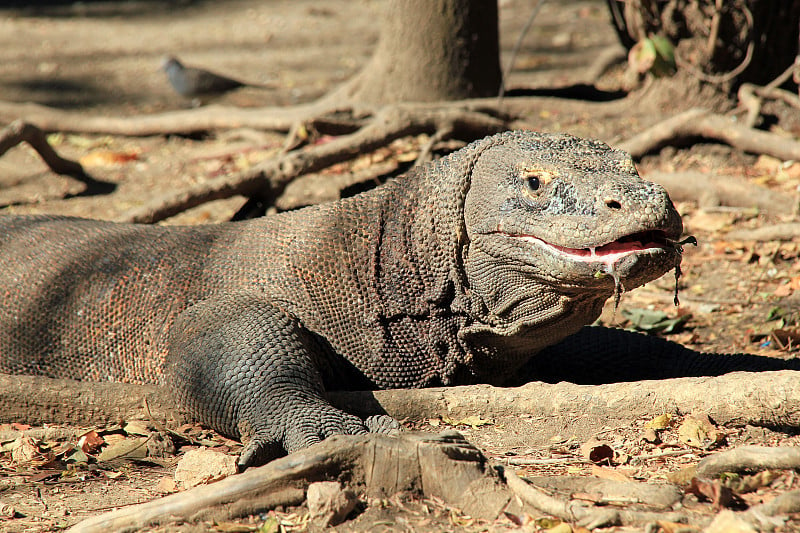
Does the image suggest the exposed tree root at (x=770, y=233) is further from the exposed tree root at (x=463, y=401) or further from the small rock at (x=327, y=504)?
the small rock at (x=327, y=504)

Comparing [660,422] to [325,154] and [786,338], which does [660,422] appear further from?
[325,154]

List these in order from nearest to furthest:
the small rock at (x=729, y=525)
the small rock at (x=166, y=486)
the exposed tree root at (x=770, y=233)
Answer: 1. the small rock at (x=729, y=525)
2. the small rock at (x=166, y=486)
3. the exposed tree root at (x=770, y=233)

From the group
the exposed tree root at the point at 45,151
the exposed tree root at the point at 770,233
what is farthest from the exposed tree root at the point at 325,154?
the exposed tree root at the point at 770,233

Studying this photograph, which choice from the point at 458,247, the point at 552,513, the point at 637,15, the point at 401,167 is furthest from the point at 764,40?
the point at 552,513

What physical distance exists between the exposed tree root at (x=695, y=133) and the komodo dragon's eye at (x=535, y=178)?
376 centimetres

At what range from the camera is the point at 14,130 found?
23.1 ft

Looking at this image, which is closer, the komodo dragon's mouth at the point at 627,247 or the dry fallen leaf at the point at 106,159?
the komodo dragon's mouth at the point at 627,247

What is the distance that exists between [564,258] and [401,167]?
12.5 feet

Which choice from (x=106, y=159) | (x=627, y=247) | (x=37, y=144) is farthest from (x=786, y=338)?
(x=106, y=159)

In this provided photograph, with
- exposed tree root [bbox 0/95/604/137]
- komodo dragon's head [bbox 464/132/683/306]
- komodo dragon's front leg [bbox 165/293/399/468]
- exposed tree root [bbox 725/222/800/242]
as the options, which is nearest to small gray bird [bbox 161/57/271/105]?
exposed tree root [bbox 0/95/604/137]

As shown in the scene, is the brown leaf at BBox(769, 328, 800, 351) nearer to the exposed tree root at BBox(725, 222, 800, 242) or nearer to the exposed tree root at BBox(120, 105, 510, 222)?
the exposed tree root at BBox(725, 222, 800, 242)

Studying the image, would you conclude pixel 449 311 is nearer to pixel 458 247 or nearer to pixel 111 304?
pixel 458 247

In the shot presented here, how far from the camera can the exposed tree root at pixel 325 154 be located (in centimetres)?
607

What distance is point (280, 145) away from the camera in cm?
800
